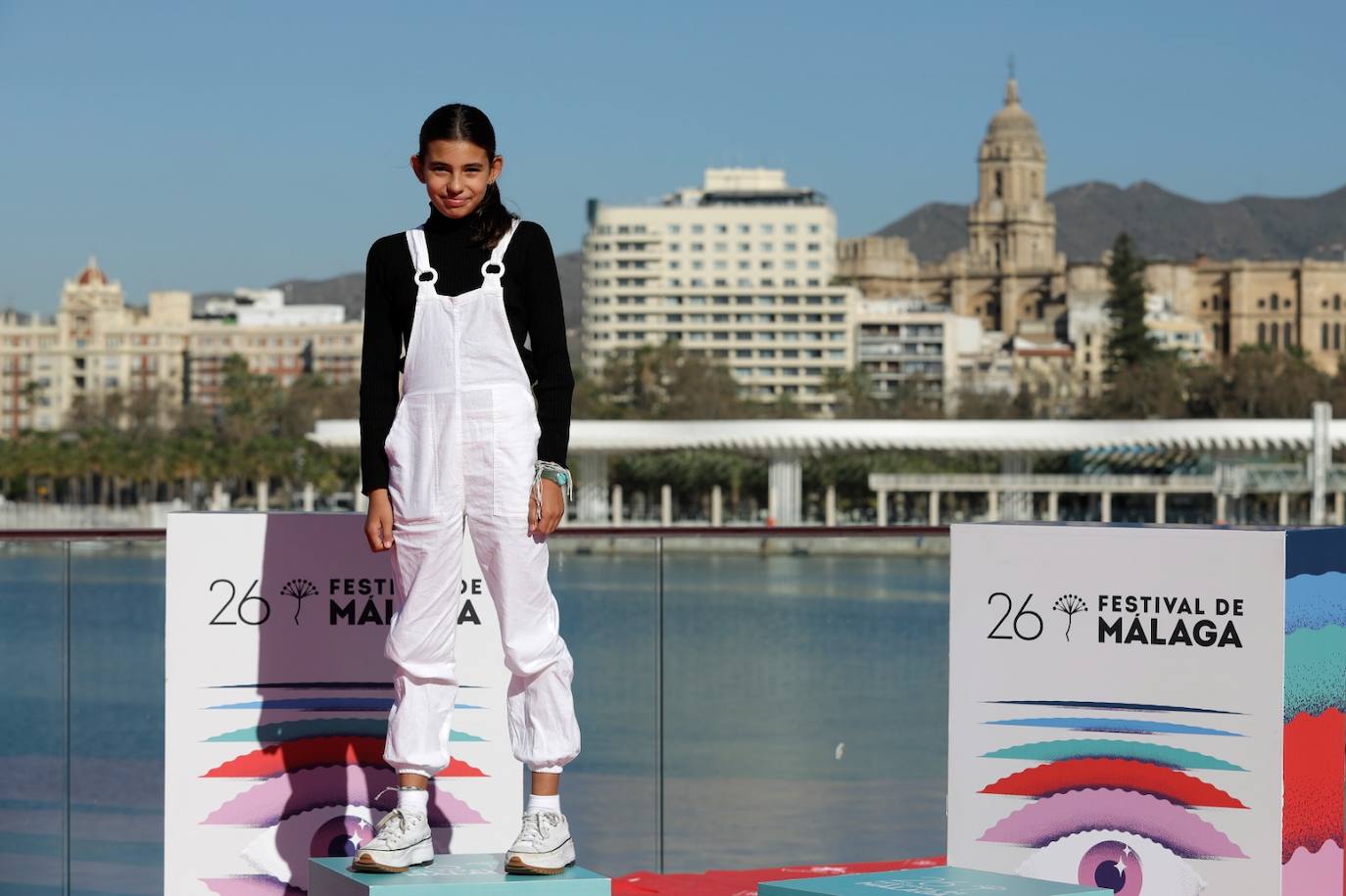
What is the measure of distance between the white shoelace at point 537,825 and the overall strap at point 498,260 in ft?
2.78

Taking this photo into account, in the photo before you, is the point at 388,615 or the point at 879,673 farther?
the point at 879,673

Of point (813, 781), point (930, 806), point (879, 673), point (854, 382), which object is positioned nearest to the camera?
point (930, 806)

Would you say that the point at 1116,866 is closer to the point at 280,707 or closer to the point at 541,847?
the point at 541,847

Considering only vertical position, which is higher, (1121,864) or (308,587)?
(308,587)

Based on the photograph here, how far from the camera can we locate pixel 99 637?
2639 cm

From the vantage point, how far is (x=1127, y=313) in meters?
85.9

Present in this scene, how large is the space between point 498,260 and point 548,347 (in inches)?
6.3

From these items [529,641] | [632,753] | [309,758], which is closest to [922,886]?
[529,641]

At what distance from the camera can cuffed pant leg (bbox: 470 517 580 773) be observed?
3.29m

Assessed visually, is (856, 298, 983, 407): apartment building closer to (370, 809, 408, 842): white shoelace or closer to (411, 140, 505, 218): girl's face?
(411, 140, 505, 218): girl's face

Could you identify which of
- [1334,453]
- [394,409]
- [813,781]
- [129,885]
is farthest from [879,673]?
[1334,453]

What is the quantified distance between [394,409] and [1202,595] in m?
1.40

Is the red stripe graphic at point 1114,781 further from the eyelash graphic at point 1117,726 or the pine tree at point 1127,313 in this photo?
the pine tree at point 1127,313

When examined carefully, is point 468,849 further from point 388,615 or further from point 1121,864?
point 1121,864
